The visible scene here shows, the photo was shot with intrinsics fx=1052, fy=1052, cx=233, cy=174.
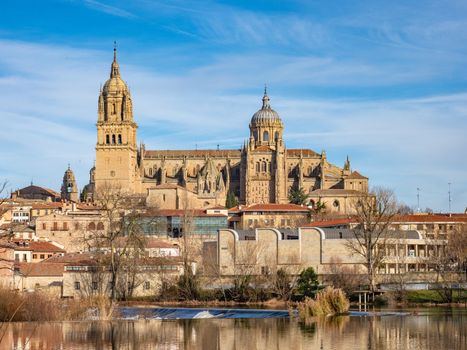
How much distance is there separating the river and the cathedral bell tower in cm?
7930

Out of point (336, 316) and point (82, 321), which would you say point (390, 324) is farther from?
point (82, 321)

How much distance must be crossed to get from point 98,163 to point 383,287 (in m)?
71.7

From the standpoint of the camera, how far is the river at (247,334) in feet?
109

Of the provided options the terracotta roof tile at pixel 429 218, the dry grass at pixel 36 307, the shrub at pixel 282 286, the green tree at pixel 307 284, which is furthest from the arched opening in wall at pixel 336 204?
the dry grass at pixel 36 307

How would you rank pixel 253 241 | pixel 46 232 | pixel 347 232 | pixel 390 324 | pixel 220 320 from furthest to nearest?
pixel 46 232, pixel 347 232, pixel 253 241, pixel 220 320, pixel 390 324

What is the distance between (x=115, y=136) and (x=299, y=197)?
22.7m

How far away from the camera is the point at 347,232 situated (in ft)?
234

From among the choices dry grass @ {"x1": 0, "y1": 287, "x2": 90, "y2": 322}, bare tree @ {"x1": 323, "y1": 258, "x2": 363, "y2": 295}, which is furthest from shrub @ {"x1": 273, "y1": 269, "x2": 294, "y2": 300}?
dry grass @ {"x1": 0, "y1": 287, "x2": 90, "y2": 322}

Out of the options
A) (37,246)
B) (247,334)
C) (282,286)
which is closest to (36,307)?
(247,334)

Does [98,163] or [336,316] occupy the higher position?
[98,163]

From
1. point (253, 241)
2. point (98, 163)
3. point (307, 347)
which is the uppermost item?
point (98, 163)

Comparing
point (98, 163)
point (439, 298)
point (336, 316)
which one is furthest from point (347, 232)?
point (98, 163)

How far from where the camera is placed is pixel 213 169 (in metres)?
131

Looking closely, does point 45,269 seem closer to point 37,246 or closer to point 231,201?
point 37,246
